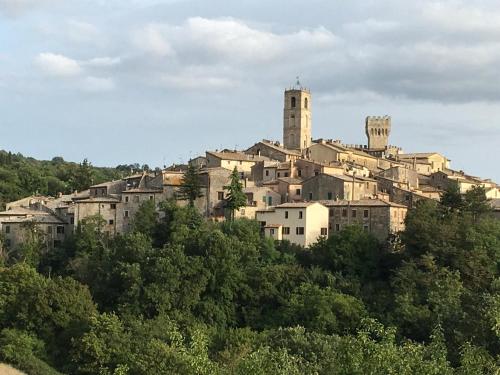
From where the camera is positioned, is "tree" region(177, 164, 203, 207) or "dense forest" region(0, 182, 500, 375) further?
"tree" region(177, 164, 203, 207)

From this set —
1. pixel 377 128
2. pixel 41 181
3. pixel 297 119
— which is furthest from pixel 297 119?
pixel 41 181

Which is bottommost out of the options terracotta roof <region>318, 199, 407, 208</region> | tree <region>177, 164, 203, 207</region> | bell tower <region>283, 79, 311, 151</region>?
terracotta roof <region>318, 199, 407, 208</region>

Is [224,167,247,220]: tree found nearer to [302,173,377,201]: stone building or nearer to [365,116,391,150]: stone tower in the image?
[302,173,377,201]: stone building

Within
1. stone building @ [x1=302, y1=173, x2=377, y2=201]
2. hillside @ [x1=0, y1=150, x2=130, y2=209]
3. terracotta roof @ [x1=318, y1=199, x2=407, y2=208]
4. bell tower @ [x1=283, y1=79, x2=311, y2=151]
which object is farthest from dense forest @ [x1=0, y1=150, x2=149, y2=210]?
terracotta roof @ [x1=318, y1=199, x2=407, y2=208]

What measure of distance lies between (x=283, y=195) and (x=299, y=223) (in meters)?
5.31

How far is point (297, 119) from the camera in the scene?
8100 cm

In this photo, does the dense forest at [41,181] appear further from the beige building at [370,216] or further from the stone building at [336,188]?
the beige building at [370,216]

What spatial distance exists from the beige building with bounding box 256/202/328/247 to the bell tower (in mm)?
23390

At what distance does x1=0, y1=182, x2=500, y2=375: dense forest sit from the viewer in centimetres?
4381

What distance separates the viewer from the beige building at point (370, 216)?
56.1 m

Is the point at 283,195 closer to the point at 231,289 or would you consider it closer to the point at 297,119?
the point at 231,289

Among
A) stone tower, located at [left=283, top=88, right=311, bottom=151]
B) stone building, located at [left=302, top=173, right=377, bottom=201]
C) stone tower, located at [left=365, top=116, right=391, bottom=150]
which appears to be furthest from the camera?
stone tower, located at [left=365, top=116, right=391, bottom=150]

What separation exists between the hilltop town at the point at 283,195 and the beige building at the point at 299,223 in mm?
59

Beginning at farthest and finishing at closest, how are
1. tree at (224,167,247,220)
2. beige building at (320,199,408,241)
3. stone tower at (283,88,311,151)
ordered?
stone tower at (283,88,311,151) < tree at (224,167,247,220) < beige building at (320,199,408,241)
